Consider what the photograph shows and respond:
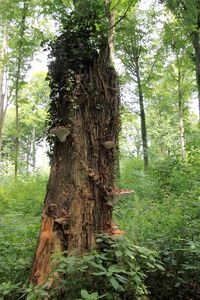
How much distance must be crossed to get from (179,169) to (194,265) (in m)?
4.99

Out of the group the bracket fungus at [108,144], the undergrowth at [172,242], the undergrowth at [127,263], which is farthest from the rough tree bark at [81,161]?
the undergrowth at [172,242]

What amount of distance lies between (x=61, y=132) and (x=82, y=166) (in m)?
0.46

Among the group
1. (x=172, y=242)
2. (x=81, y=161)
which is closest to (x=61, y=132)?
(x=81, y=161)

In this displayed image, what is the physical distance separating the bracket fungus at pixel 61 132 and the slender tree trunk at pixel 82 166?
0.04m

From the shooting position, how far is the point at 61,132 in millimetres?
3408

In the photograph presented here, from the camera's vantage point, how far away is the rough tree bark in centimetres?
311

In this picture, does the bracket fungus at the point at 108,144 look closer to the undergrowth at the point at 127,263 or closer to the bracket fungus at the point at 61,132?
the bracket fungus at the point at 61,132

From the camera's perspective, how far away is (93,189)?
11.0 ft

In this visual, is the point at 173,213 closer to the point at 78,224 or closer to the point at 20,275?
the point at 78,224

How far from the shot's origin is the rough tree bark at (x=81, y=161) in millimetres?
3113

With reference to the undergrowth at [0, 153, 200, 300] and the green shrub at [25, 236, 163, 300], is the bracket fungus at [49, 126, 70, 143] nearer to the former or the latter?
the undergrowth at [0, 153, 200, 300]

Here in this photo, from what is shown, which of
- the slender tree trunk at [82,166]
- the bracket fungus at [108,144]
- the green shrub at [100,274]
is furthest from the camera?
the bracket fungus at [108,144]

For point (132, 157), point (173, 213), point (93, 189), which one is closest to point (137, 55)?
point (132, 157)

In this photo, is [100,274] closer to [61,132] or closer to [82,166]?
[82,166]
